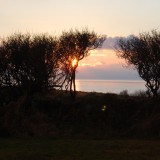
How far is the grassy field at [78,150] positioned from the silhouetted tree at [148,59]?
20451 mm

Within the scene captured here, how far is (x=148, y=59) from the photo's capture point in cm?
4738

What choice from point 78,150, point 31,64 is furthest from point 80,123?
point 78,150

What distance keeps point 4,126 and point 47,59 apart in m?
12.2

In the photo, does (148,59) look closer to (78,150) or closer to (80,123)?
(80,123)

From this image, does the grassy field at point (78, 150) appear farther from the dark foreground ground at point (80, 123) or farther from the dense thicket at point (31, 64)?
the dense thicket at point (31, 64)

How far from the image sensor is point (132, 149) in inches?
962

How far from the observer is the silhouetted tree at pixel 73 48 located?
53284mm

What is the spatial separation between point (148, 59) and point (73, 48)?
444 inches

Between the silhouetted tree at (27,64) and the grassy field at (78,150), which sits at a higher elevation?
the silhouetted tree at (27,64)

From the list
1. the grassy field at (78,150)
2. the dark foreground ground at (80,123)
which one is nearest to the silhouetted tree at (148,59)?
the dark foreground ground at (80,123)

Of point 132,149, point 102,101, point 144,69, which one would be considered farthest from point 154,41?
point 132,149

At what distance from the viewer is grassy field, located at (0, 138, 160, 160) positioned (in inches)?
841

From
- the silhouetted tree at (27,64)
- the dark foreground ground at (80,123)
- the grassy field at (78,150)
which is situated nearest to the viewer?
the grassy field at (78,150)

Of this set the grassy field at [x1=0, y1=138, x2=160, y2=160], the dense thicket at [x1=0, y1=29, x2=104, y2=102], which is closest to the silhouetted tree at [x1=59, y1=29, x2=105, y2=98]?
the dense thicket at [x1=0, y1=29, x2=104, y2=102]
